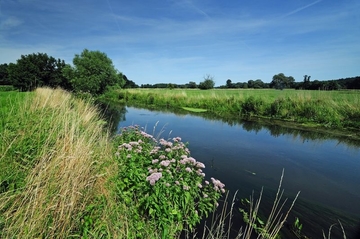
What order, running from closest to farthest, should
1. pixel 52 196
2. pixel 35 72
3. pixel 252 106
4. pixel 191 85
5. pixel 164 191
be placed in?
1. pixel 52 196
2. pixel 164 191
3. pixel 252 106
4. pixel 35 72
5. pixel 191 85

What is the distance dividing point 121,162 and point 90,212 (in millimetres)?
1118

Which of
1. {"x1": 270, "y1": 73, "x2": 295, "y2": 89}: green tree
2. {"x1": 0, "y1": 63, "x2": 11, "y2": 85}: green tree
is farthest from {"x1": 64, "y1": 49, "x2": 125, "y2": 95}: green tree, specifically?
{"x1": 270, "y1": 73, "x2": 295, "y2": 89}: green tree

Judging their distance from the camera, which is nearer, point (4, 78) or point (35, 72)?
point (35, 72)

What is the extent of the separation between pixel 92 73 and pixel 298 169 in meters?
34.3

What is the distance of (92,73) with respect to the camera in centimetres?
3328

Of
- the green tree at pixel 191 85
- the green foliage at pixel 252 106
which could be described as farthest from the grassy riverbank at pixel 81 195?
the green tree at pixel 191 85

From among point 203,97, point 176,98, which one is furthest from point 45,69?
point 203,97

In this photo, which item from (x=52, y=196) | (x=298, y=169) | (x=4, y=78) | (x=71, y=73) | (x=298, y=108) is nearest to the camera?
(x=52, y=196)

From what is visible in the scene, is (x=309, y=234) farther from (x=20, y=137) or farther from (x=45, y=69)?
(x=45, y=69)

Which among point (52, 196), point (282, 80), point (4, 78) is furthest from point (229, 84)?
point (52, 196)

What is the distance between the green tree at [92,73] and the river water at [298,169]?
27690 millimetres

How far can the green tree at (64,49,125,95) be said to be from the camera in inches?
1272

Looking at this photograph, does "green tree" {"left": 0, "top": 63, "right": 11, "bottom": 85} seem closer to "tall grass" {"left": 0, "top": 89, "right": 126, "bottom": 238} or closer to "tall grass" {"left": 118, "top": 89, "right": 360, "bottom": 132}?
"tall grass" {"left": 118, "top": 89, "right": 360, "bottom": 132}

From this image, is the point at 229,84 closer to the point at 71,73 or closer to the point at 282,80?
the point at 282,80
